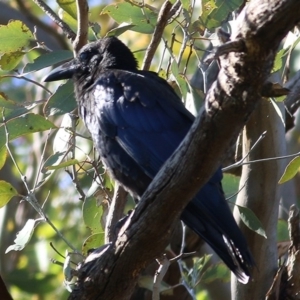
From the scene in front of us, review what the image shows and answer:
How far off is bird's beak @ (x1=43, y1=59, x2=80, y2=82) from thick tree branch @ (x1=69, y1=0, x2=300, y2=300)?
154 centimetres

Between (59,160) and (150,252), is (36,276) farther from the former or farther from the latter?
(150,252)

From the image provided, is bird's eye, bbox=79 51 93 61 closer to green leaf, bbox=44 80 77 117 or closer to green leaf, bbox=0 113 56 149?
green leaf, bbox=44 80 77 117

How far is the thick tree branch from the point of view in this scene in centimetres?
230

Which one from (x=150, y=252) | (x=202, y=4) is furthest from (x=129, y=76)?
(x=150, y=252)

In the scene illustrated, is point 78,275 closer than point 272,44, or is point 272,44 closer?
point 272,44

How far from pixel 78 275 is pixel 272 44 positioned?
1473 mm

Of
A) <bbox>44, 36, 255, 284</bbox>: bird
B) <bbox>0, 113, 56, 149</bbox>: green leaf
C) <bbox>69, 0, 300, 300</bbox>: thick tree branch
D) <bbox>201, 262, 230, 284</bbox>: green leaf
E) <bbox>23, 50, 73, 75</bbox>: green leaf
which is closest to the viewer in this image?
<bbox>69, 0, 300, 300</bbox>: thick tree branch

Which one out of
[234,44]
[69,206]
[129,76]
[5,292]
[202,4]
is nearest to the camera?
[234,44]

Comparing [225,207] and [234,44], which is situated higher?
[234,44]

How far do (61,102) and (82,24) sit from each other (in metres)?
0.46

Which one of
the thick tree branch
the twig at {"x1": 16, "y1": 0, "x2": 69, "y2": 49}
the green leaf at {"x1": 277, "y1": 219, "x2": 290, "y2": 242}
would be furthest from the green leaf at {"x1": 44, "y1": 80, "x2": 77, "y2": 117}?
the twig at {"x1": 16, "y1": 0, "x2": 69, "y2": 49}

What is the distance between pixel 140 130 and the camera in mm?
3947

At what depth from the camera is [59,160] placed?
398 centimetres

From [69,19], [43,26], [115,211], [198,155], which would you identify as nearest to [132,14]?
[69,19]
